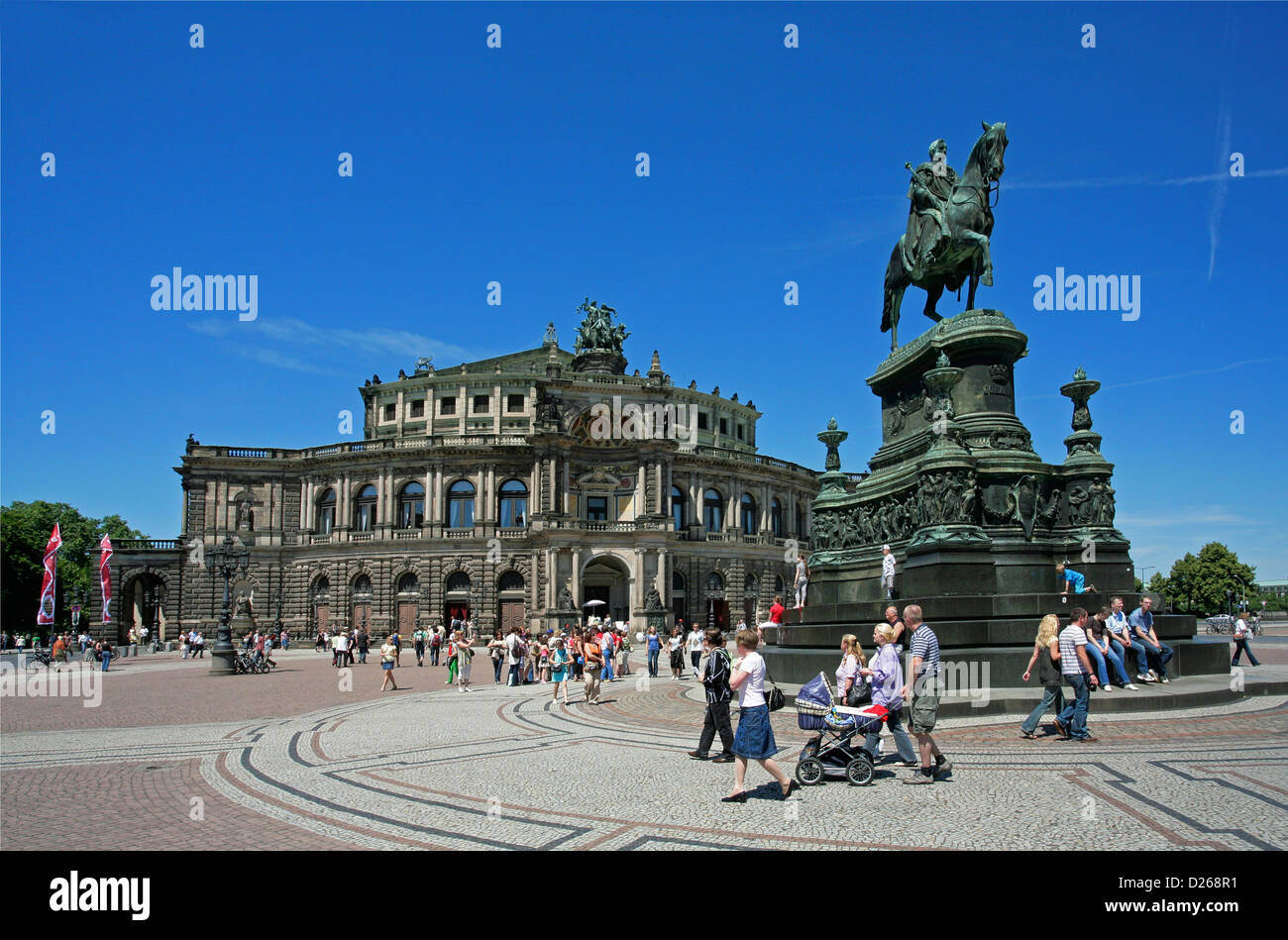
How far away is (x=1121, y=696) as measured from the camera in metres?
12.3

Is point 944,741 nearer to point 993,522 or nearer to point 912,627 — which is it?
point 912,627

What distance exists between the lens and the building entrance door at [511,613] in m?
58.2

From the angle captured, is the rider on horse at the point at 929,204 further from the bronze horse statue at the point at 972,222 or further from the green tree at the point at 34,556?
the green tree at the point at 34,556

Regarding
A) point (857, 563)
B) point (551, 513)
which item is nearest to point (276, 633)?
point (551, 513)

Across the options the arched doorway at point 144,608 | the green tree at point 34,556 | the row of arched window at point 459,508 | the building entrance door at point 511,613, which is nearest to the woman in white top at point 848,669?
the row of arched window at point 459,508

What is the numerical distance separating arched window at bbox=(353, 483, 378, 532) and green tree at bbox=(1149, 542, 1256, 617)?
260 feet

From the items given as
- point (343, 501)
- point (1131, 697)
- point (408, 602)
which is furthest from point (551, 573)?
point (1131, 697)

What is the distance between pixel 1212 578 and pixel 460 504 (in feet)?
259

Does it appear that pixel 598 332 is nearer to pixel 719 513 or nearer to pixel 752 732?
pixel 719 513

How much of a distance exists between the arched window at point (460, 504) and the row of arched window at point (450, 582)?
12.5 ft

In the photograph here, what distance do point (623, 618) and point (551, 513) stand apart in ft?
28.0

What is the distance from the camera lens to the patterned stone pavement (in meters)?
6.56

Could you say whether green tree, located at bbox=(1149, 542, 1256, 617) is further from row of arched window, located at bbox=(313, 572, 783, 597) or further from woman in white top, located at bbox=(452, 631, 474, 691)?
woman in white top, located at bbox=(452, 631, 474, 691)

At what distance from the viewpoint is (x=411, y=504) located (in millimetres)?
61000
